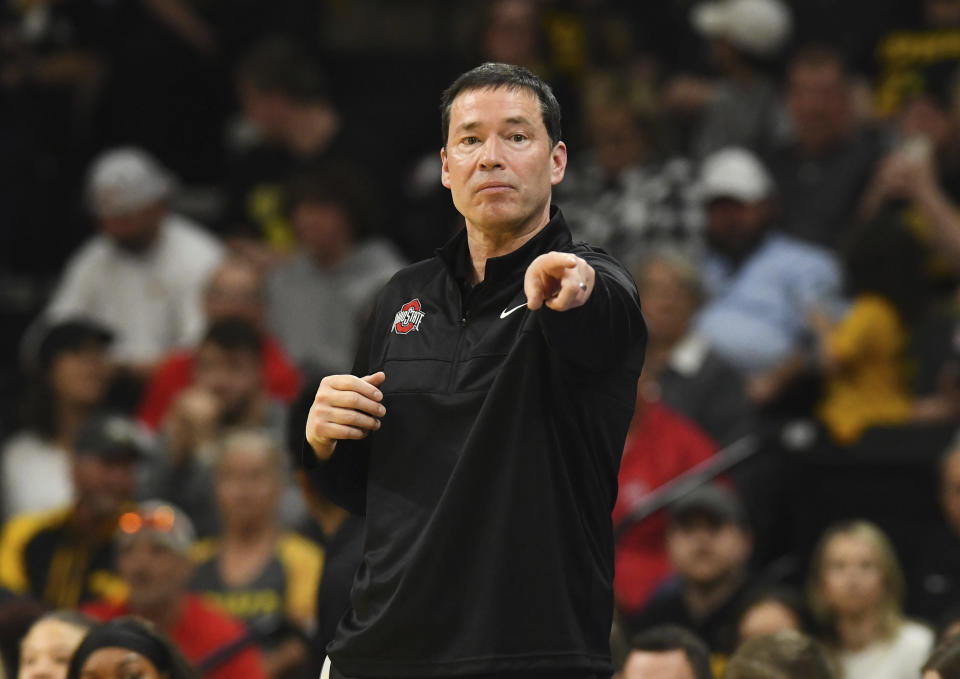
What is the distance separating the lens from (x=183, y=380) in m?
8.03

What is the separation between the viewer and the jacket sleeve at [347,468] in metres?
3.07

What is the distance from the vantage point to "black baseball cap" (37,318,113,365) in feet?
25.7

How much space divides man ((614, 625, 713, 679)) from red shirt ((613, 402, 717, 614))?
88.8 inches

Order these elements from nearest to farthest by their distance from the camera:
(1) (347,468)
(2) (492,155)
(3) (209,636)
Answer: (2) (492,155) → (1) (347,468) → (3) (209,636)

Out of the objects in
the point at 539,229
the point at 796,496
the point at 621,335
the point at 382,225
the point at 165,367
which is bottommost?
the point at 621,335

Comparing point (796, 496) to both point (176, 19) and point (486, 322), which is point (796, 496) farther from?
point (176, 19)

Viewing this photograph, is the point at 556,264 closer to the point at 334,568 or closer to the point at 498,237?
the point at 498,237

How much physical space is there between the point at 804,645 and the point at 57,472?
4.28 meters

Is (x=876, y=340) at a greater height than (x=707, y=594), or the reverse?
(x=876, y=340)

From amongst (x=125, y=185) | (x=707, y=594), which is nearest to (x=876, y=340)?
(x=707, y=594)

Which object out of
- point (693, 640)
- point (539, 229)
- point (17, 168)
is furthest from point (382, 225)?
point (539, 229)

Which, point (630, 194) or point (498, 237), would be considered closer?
point (498, 237)

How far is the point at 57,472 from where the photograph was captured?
7.69 metres

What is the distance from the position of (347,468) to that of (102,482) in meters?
4.11
